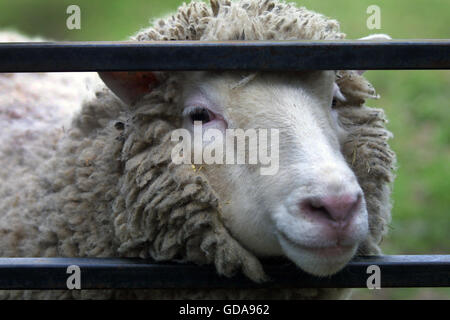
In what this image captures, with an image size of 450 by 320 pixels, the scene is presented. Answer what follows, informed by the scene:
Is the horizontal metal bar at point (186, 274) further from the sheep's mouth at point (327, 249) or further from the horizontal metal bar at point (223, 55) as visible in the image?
the horizontal metal bar at point (223, 55)

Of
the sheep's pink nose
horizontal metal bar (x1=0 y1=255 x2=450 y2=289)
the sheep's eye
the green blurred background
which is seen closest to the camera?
the sheep's pink nose

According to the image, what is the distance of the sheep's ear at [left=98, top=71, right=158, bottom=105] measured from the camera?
2305mm

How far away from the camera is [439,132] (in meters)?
6.76

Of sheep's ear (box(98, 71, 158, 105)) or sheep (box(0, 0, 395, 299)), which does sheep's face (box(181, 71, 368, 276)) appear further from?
sheep's ear (box(98, 71, 158, 105))

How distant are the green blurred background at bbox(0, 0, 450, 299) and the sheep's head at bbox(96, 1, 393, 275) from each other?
1.08ft

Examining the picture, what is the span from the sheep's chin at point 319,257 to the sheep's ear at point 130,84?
0.76 metres

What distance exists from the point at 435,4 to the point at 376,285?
9.36m

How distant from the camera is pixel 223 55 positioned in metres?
1.99

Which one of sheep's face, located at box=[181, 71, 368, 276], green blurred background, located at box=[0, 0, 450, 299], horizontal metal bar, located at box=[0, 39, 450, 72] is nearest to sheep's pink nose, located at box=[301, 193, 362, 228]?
sheep's face, located at box=[181, 71, 368, 276]

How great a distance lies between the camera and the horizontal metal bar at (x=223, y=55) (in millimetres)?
1960

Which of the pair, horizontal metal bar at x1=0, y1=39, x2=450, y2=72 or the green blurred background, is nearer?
horizontal metal bar at x1=0, y1=39, x2=450, y2=72

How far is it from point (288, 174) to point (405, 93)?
588 centimetres

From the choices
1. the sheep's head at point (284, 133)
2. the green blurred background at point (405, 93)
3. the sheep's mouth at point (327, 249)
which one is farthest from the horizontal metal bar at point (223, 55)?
the green blurred background at point (405, 93)
